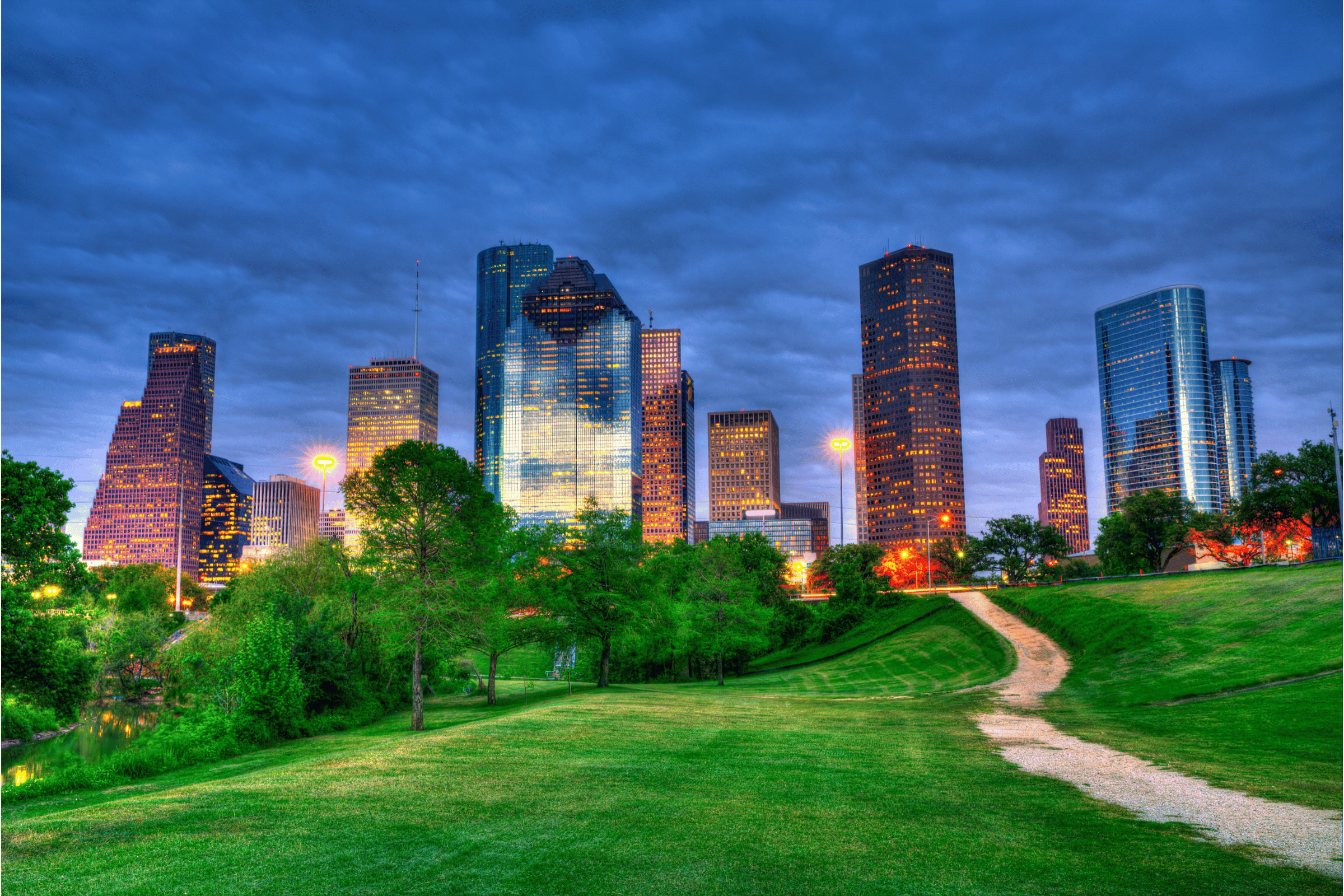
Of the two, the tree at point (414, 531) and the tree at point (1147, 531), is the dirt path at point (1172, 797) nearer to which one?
the tree at point (414, 531)

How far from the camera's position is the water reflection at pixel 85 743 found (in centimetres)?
3544

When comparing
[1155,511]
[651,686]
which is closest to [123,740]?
[651,686]

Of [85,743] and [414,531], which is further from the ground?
[414,531]

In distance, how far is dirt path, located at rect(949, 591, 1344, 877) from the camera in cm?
1136

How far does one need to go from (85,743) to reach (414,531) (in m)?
26.3

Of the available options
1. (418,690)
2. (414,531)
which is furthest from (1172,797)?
(414,531)

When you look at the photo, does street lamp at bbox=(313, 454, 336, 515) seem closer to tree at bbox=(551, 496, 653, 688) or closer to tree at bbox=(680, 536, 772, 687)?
tree at bbox=(551, 496, 653, 688)

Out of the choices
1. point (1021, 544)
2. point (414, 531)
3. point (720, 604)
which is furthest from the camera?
point (1021, 544)

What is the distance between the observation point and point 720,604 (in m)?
61.0

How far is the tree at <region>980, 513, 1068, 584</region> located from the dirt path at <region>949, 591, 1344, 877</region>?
275 ft

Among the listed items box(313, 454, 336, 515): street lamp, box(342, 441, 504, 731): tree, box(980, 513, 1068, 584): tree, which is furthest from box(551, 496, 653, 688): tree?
box(980, 513, 1068, 584): tree

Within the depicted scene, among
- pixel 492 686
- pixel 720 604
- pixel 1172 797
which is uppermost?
pixel 1172 797

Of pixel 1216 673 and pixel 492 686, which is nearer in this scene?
pixel 1216 673

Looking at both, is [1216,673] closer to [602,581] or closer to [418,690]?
[602,581]
